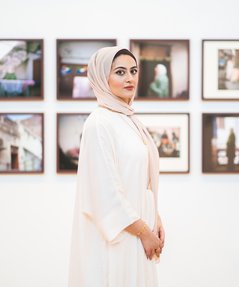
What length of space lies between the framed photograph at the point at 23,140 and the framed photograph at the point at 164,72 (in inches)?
25.0

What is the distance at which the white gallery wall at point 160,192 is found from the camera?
280cm

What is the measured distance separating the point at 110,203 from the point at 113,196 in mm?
27

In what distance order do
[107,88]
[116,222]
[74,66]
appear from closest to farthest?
[116,222] → [107,88] → [74,66]

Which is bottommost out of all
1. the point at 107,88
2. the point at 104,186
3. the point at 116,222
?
the point at 116,222

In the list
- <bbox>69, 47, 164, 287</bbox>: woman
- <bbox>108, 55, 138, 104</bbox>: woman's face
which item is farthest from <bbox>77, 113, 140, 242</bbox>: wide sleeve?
<bbox>108, 55, 138, 104</bbox>: woman's face

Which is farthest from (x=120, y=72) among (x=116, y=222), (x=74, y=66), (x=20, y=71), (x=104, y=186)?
(x=20, y=71)

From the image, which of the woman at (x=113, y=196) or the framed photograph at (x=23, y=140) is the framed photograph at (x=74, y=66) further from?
the woman at (x=113, y=196)

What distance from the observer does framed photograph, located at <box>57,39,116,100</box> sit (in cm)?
278

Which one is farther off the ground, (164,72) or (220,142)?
(164,72)

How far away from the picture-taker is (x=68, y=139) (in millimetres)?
2811

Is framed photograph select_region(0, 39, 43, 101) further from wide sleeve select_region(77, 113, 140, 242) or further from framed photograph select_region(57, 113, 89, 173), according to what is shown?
wide sleeve select_region(77, 113, 140, 242)

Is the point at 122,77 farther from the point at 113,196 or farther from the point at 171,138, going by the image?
the point at 171,138

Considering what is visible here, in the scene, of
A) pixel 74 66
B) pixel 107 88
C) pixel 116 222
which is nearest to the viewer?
pixel 116 222

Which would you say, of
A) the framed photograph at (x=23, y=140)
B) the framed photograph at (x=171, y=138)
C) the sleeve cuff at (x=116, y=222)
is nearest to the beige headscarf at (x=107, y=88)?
the sleeve cuff at (x=116, y=222)
